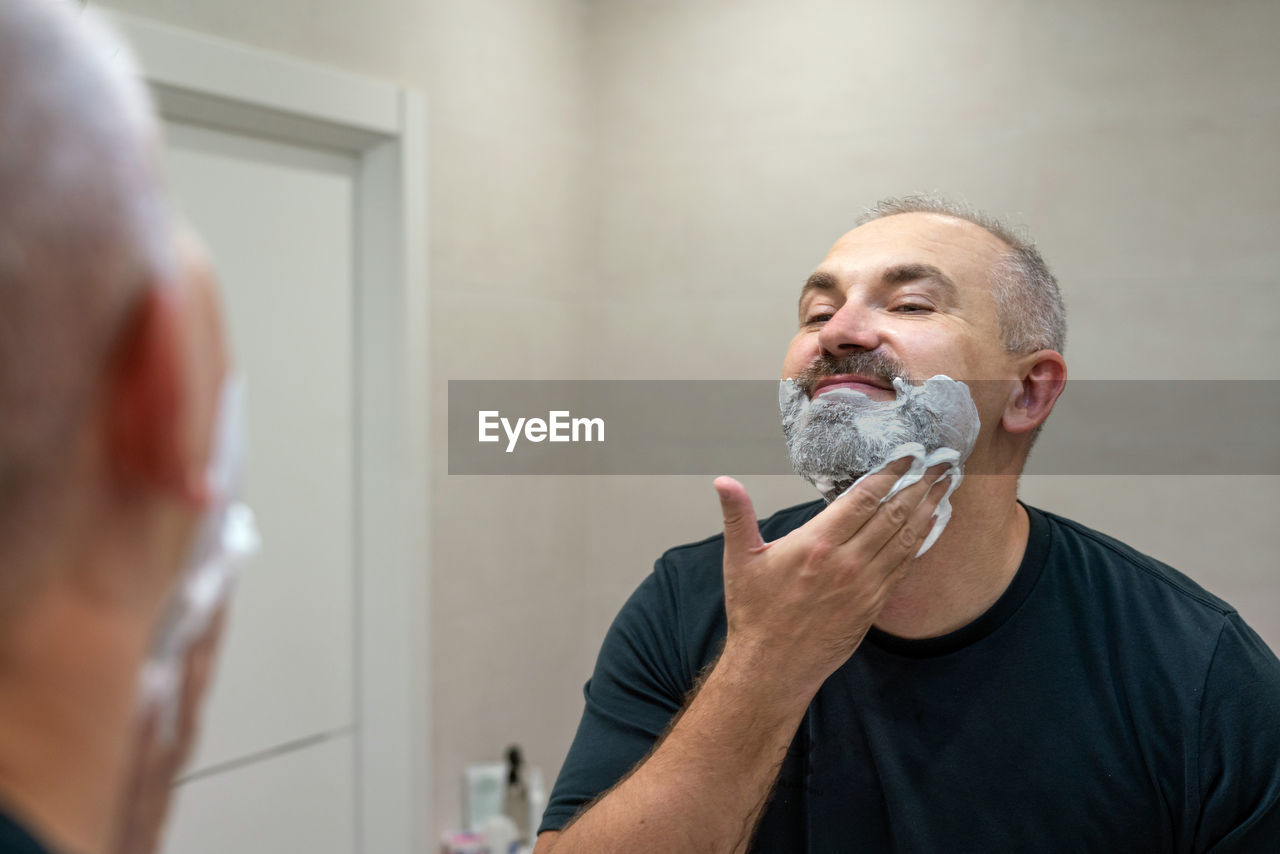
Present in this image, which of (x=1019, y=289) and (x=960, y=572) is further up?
(x=1019, y=289)

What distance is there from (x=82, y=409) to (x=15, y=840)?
0.11 m

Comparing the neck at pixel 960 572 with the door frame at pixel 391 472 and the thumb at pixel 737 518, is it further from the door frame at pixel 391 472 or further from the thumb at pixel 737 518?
the door frame at pixel 391 472

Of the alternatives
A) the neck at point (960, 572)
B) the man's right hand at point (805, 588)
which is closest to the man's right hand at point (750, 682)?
the man's right hand at point (805, 588)

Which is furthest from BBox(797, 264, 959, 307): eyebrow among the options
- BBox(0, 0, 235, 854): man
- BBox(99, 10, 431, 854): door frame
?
BBox(99, 10, 431, 854): door frame

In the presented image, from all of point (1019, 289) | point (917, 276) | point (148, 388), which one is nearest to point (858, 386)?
point (917, 276)

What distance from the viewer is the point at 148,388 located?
0.27 meters

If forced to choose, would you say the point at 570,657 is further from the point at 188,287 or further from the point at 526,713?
the point at 188,287

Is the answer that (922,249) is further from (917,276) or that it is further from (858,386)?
(858,386)

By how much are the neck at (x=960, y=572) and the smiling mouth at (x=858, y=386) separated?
0.14 meters

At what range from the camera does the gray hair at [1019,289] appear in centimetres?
117

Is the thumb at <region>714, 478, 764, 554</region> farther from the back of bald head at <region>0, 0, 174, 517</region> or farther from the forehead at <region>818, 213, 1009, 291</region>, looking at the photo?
the back of bald head at <region>0, 0, 174, 517</region>

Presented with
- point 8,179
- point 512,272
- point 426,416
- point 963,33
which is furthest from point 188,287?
point 963,33

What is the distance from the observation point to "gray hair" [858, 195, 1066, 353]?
46.2 inches

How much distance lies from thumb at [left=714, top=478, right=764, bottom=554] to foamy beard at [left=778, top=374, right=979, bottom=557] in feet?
0.59
